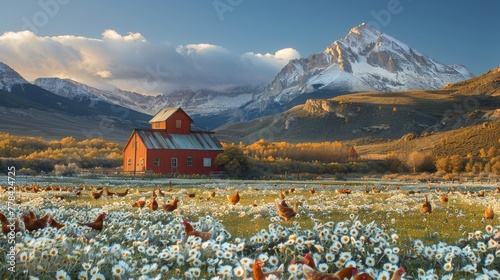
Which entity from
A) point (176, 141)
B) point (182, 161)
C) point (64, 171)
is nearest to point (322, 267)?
point (64, 171)

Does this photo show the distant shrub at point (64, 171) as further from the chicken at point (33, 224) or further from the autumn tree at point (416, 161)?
the autumn tree at point (416, 161)

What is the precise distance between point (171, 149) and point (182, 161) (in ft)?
8.30

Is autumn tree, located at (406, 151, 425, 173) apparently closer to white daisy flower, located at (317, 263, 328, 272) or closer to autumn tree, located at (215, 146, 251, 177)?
autumn tree, located at (215, 146, 251, 177)

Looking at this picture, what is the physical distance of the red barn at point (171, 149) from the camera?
229 feet

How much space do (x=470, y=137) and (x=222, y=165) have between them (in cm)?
7268

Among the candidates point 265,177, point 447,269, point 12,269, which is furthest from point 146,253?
point 265,177

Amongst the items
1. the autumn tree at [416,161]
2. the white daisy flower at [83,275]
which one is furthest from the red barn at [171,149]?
the white daisy flower at [83,275]

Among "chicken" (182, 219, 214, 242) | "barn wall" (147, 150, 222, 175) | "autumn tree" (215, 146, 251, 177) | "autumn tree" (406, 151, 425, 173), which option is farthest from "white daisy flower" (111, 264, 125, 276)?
"autumn tree" (406, 151, 425, 173)

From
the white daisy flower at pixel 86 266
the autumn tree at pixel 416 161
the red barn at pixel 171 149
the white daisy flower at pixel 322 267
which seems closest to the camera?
the white daisy flower at pixel 86 266

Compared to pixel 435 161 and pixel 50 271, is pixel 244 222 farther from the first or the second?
pixel 435 161

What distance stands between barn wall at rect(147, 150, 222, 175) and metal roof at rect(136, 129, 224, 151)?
0.65 metres

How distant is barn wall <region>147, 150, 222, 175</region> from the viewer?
69250 mm

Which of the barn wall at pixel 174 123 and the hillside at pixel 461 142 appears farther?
the hillside at pixel 461 142

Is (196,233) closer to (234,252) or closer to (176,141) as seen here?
(234,252)
